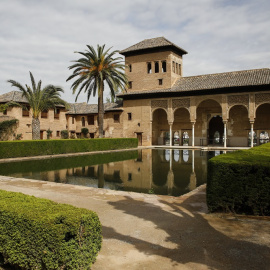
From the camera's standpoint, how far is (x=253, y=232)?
14.8 ft

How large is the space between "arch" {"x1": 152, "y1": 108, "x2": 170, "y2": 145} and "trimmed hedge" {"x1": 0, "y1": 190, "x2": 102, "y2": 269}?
32.2 meters

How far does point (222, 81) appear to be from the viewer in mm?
29750

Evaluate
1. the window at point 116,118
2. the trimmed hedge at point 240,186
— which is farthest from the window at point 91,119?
the trimmed hedge at point 240,186

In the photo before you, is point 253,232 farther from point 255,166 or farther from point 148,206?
point 148,206

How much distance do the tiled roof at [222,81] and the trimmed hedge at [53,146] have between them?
370 inches

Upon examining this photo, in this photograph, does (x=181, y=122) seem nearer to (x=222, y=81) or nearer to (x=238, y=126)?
(x=238, y=126)

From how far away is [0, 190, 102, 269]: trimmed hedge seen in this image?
2917 millimetres

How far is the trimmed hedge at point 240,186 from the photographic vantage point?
5.24m

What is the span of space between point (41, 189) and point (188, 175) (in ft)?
20.8

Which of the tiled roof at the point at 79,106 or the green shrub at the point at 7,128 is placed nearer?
the green shrub at the point at 7,128

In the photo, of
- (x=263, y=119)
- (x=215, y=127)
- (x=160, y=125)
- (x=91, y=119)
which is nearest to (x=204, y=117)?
(x=215, y=127)

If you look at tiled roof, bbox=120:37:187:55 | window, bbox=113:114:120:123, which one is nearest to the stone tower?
tiled roof, bbox=120:37:187:55

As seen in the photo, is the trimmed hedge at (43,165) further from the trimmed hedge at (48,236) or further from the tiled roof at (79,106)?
the tiled roof at (79,106)

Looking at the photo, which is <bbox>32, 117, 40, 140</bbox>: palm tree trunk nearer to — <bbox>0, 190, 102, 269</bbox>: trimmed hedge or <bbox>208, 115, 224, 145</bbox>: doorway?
<bbox>208, 115, 224, 145</bbox>: doorway
